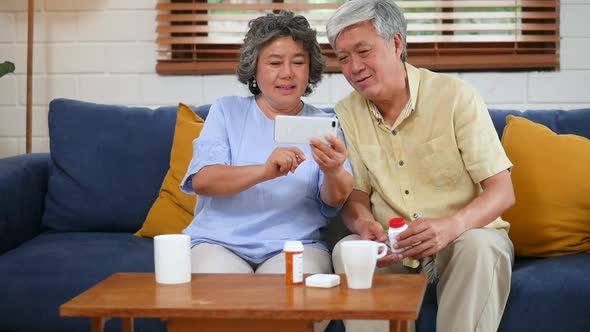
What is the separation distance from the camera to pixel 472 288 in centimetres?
196

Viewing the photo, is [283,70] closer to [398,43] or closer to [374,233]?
[398,43]

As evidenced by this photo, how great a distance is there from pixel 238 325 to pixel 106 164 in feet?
4.15

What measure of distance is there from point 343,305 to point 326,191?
0.68 m

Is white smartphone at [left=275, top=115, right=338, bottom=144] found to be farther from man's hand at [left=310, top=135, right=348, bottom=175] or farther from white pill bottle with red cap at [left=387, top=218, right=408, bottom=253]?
white pill bottle with red cap at [left=387, top=218, right=408, bottom=253]

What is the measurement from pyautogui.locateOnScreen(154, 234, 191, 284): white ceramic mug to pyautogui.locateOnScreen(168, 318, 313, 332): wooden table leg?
0.41 ft

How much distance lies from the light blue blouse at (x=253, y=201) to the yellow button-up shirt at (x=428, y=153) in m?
0.11

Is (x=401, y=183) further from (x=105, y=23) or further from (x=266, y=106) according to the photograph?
(x=105, y=23)

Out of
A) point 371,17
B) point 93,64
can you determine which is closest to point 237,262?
point 371,17

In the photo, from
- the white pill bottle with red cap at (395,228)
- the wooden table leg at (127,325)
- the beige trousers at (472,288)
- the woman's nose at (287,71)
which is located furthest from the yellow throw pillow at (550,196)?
the wooden table leg at (127,325)

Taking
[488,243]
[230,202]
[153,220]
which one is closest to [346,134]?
[230,202]

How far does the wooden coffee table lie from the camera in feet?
4.86

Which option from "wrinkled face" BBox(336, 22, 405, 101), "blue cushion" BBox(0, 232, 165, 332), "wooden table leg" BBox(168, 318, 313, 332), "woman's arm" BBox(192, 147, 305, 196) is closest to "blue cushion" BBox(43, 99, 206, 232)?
"blue cushion" BBox(0, 232, 165, 332)

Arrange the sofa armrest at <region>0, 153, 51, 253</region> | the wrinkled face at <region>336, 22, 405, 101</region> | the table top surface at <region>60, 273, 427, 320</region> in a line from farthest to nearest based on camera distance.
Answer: the sofa armrest at <region>0, 153, 51, 253</region> < the wrinkled face at <region>336, 22, 405, 101</region> < the table top surface at <region>60, 273, 427, 320</region>

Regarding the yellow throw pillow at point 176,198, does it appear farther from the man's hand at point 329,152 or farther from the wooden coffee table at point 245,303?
the wooden coffee table at point 245,303
